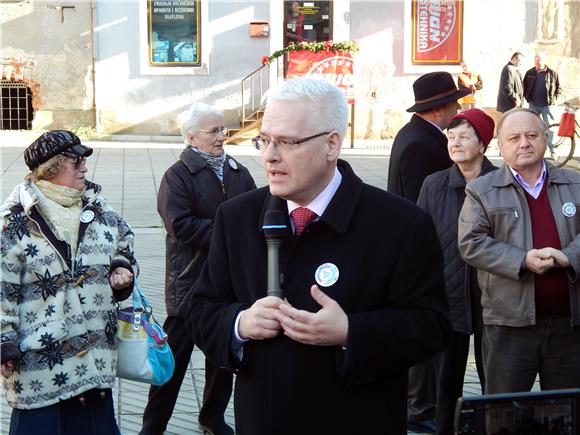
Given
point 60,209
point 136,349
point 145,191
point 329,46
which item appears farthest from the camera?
point 329,46

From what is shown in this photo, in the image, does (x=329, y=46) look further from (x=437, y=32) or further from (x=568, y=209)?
(x=568, y=209)

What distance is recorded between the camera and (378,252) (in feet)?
10.1

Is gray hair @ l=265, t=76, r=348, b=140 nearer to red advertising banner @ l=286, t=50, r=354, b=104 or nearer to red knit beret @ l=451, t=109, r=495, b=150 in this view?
red knit beret @ l=451, t=109, r=495, b=150

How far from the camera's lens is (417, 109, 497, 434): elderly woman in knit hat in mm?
5555

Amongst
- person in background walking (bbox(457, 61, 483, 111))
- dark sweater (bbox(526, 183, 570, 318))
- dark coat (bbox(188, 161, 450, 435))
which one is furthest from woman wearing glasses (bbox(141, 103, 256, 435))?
person in background walking (bbox(457, 61, 483, 111))

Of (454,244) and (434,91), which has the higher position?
(434,91)

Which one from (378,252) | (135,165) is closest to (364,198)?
(378,252)

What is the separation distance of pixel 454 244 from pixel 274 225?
2783 mm

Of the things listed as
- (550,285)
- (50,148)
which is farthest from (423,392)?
(50,148)

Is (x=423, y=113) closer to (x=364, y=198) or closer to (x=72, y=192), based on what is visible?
(x=72, y=192)

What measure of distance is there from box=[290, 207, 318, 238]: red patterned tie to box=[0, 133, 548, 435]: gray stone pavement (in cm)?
332

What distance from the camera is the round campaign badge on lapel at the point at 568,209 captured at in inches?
190

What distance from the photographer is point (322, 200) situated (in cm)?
314

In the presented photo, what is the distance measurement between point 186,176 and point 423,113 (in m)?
1.51
